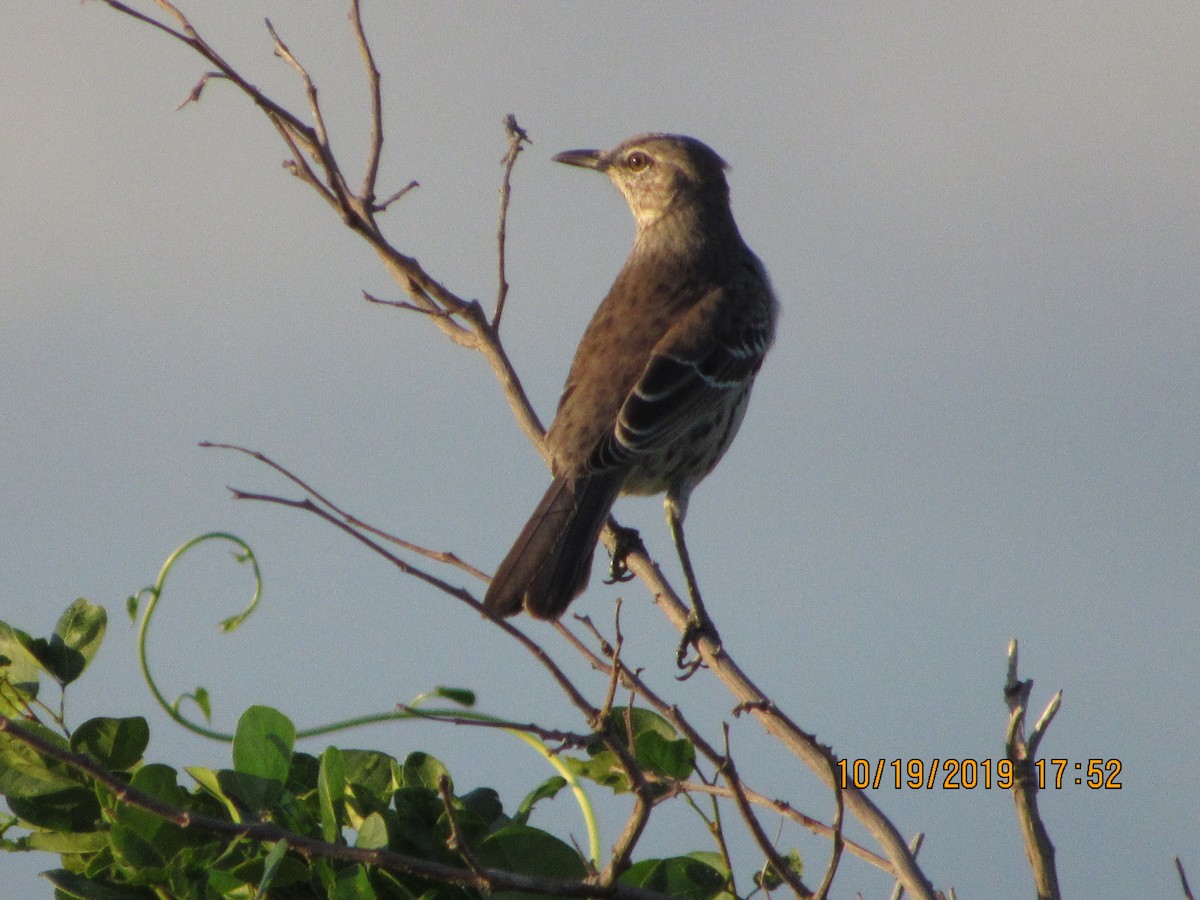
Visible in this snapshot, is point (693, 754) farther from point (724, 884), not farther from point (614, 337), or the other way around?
point (614, 337)

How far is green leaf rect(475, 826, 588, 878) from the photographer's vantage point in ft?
7.43

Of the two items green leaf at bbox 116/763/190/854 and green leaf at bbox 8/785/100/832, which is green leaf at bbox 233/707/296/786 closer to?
green leaf at bbox 116/763/190/854

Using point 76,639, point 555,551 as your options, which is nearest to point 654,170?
point 555,551

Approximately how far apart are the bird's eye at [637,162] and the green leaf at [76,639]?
466cm

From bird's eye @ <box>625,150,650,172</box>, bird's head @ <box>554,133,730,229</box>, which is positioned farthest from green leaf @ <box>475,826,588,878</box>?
bird's eye @ <box>625,150,650,172</box>

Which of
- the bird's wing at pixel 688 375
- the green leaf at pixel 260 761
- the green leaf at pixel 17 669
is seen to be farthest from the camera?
the bird's wing at pixel 688 375

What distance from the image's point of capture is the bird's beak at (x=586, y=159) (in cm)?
675

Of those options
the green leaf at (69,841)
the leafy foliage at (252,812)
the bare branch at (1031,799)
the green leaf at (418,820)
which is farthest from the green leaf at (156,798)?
the bare branch at (1031,799)

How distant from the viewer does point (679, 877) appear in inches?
94.4

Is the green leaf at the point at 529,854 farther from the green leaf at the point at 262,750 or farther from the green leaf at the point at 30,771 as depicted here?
the green leaf at the point at 30,771

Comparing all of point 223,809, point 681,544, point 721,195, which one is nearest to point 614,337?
point 681,544

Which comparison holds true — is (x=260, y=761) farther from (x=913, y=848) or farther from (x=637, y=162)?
(x=637, y=162)

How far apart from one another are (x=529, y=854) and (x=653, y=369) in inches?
128

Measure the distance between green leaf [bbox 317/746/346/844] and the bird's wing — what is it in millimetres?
2671
